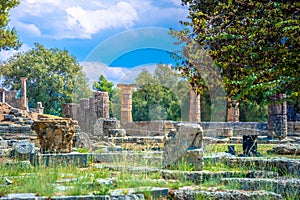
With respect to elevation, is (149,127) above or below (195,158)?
above

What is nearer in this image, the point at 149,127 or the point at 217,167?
the point at 217,167

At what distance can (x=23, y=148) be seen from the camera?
12.2 metres

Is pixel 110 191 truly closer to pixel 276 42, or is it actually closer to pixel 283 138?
pixel 276 42

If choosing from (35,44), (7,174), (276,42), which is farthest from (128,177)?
(35,44)

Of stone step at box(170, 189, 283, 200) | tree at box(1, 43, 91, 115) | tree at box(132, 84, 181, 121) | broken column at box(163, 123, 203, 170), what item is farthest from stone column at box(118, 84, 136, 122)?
stone step at box(170, 189, 283, 200)

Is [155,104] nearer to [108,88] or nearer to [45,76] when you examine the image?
[45,76]

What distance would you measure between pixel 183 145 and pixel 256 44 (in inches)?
134

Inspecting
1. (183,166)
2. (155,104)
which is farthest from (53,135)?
(155,104)

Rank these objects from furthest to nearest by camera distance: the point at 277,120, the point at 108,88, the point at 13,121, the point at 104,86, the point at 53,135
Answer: the point at 108,88 < the point at 104,86 < the point at 13,121 < the point at 277,120 < the point at 53,135

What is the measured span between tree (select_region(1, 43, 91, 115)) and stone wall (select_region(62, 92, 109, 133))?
68.5 ft

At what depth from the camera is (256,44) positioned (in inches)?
435

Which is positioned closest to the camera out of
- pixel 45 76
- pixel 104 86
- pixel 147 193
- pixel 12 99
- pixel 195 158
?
pixel 147 193

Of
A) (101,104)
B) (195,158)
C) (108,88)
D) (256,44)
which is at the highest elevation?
(108,88)

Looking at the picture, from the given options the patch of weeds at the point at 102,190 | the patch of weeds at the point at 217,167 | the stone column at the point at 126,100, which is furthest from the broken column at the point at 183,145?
the stone column at the point at 126,100
